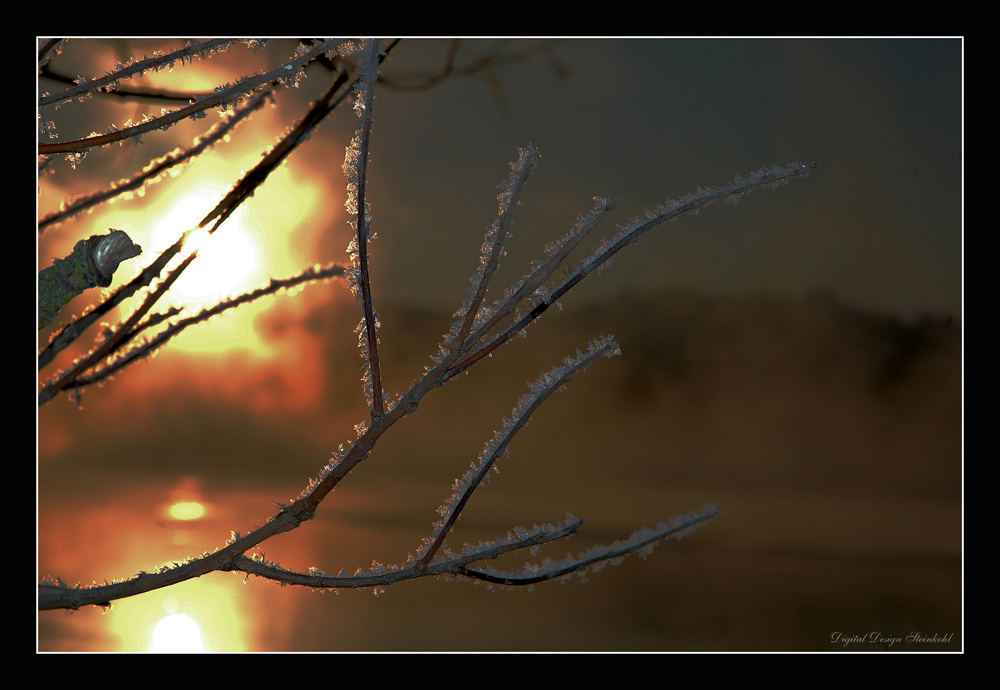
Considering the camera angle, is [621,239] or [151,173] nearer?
[621,239]

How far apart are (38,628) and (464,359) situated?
2.38ft

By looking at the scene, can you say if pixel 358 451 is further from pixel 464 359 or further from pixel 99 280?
pixel 99 280

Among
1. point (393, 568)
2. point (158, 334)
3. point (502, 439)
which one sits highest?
point (158, 334)

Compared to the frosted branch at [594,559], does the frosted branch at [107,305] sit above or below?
above

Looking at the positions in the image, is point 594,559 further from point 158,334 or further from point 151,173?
point 151,173

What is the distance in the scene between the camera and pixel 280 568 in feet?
2.04

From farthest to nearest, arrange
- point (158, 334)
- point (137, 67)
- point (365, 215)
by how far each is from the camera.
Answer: point (158, 334), point (137, 67), point (365, 215)

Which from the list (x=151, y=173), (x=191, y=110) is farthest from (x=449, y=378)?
(x=151, y=173)

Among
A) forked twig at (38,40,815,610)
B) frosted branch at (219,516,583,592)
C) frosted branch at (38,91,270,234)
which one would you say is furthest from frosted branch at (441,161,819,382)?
frosted branch at (38,91,270,234)

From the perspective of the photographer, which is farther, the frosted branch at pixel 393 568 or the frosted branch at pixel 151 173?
the frosted branch at pixel 151 173

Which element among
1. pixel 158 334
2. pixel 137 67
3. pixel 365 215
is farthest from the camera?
pixel 158 334

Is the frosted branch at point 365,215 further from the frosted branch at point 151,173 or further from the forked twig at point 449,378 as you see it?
the frosted branch at point 151,173

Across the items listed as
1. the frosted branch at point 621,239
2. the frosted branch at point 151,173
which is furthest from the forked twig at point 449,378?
the frosted branch at point 151,173
